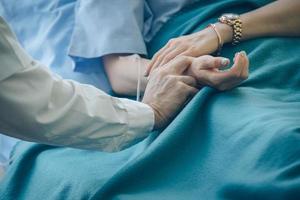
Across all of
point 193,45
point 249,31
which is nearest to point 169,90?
point 193,45

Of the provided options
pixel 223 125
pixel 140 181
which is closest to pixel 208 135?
pixel 223 125

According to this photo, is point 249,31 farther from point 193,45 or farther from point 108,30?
point 108,30

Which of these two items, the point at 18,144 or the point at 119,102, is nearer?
the point at 119,102

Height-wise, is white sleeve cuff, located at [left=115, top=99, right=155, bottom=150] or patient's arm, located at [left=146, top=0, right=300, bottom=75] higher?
patient's arm, located at [left=146, top=0, right=300, bottom=75]

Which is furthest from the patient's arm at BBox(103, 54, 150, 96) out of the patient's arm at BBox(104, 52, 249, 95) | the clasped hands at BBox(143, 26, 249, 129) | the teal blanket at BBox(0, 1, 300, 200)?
the teal blanket at BBox(0, 1, 300, 200)

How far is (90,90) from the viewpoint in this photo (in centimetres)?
88

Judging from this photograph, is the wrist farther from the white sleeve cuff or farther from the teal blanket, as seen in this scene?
the white sleeve cuff

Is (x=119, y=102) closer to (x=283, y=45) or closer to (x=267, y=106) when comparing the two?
(x=267, y=106)

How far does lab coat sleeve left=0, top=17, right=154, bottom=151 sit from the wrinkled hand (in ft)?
0.42

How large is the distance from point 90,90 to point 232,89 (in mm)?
270

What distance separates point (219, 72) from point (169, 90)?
0.11 m

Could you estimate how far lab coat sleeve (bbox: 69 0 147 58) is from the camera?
116 cm

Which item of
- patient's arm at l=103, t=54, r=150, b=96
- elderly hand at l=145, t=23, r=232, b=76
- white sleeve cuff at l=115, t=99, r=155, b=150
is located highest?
elderly hand at l=145, t=23, r=232, b=76

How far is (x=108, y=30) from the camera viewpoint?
1.17m
